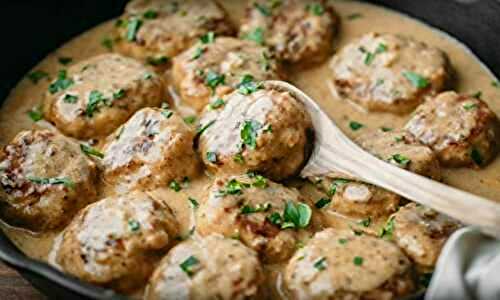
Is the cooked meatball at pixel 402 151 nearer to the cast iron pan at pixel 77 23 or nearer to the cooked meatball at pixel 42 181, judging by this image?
the cast iron pan at pixel 77 23

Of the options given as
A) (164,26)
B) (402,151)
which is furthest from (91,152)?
(402,151)

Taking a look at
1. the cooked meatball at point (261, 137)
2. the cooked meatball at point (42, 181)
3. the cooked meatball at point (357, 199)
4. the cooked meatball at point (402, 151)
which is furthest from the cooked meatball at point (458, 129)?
the cooked meatball at point (42, 181)

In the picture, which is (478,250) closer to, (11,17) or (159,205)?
(159,205)

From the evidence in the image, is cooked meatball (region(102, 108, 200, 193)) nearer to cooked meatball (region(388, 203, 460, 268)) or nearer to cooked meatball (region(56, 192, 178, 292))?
cooked meatball (region(56, 192, 178, 292))

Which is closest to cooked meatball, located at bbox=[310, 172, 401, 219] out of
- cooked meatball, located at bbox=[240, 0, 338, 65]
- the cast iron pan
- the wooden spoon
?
the wooden spoon

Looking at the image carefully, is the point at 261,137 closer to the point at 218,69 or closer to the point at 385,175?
the point at 385,175

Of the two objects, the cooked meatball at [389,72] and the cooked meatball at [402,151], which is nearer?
the cooked meatball at [402,151]
